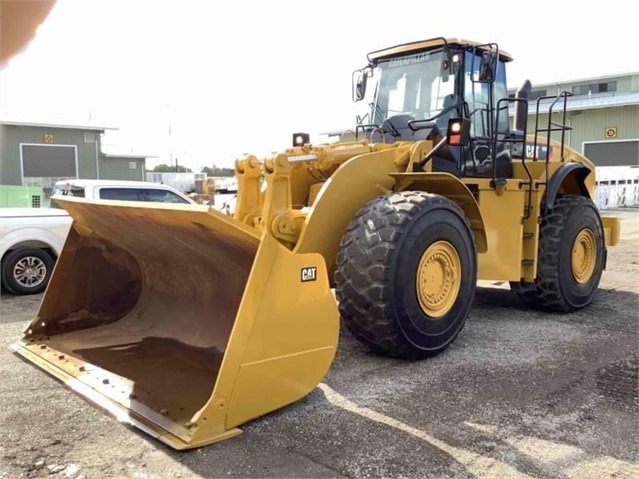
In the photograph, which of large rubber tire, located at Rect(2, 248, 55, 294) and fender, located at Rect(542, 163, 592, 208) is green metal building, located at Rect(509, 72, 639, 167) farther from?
large rubber tire, located at Rect(2, 248, 55, 294)

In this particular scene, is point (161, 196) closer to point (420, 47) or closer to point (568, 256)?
point (420, 47)

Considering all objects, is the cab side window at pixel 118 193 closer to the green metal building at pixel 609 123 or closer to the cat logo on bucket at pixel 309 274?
the cat logo on bucket at pixel 309 274

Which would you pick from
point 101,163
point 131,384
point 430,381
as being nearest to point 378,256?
point 430,381

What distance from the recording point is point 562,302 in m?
6.61

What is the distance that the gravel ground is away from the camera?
122 inches

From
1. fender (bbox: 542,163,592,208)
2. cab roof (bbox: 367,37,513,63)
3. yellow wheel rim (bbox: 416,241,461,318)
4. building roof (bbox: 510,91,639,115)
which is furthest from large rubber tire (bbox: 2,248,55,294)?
building roof (bbox: 510,91,639,115)

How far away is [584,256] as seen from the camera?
7203mm

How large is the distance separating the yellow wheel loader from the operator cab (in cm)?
2

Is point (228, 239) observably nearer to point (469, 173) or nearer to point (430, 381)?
point (430, 381)

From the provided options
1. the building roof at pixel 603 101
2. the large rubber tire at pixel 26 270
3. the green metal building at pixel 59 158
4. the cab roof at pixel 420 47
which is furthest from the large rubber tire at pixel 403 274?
the building roof at pixel 603 101

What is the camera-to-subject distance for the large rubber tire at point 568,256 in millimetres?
6508

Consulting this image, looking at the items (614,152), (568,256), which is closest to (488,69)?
(568,256)

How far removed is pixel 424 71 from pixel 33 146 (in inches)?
1006

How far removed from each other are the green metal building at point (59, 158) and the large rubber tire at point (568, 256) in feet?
80.7
